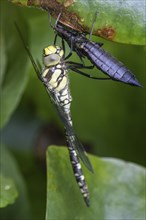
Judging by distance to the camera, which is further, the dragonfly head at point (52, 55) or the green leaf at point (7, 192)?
the dragonfly head at point (52, 55)

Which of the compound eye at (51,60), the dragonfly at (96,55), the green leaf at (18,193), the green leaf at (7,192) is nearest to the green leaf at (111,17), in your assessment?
the dragonfly at (96,55)

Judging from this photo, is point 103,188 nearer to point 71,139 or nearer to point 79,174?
point 79,174

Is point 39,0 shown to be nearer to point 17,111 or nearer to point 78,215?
point 78,215

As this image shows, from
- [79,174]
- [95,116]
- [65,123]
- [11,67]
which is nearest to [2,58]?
[11,67]

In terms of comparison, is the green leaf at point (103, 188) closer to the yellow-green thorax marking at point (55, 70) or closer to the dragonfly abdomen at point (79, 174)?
the dragonfly abdomen at point (79, 174)

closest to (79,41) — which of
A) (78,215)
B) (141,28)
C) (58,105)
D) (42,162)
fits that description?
(58,105)
